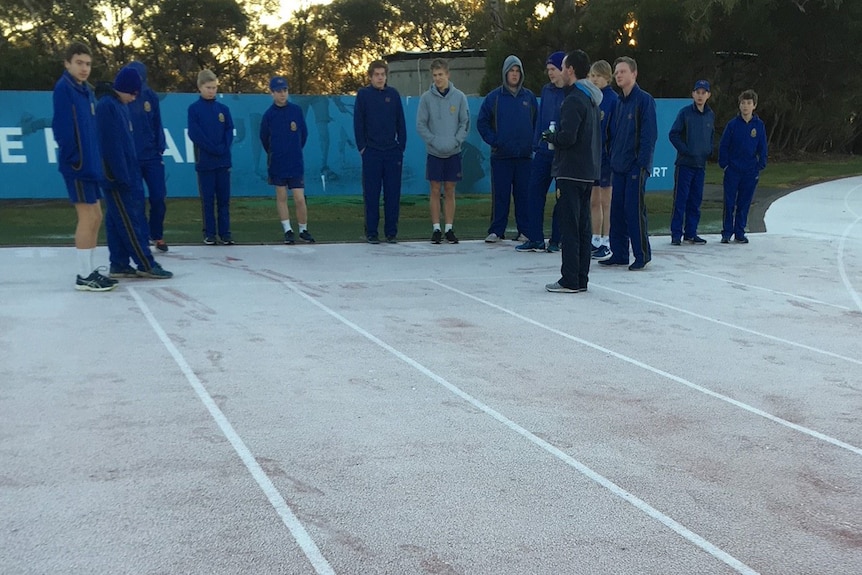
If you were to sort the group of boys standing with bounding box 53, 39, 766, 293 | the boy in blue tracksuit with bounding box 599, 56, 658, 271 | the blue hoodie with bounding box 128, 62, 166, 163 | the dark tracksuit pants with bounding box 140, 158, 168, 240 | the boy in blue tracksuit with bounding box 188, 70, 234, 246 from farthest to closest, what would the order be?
the boy in blue tracksuit with bounding box 188, 70, 234, 246 < the dark tracksuit pants with bounding box 140, 158, 168, 240 < the blue hoodie with bounding box 128, 62, 166, 163 < the boy in blue tracksuit with bounding box 599, 56, 658, 271 < the group of boys standing with bounding box 53, 39, 766, 293

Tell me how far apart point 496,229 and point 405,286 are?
10.7 ft

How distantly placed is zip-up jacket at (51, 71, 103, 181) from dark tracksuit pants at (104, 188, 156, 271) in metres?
0.57

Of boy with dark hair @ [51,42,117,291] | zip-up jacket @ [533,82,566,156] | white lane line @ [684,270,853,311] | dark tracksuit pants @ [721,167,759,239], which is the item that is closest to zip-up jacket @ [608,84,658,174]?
zip-up jacket @ [533,82,566,156]

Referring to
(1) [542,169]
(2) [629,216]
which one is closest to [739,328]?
(2) [629,216]

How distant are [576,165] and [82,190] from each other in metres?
4.07

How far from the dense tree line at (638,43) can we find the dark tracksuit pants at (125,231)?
19.4 m

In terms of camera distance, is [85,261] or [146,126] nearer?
[85,261]

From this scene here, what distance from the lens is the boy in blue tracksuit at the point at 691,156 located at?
416 inches

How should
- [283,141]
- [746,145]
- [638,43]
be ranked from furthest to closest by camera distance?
1. [638,43]
2. [746,145]
3. [283,141]

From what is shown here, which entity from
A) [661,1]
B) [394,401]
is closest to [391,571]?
[394,401]

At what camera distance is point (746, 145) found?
427 inches

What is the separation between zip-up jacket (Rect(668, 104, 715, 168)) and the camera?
10.6 m

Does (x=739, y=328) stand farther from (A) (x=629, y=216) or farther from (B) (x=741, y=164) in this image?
(B) (x=741, y=164)

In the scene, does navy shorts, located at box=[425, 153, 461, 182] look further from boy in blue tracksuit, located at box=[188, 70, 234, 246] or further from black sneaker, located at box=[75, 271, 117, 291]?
black sneaker, located at box=[75, 271, 117, 291]
